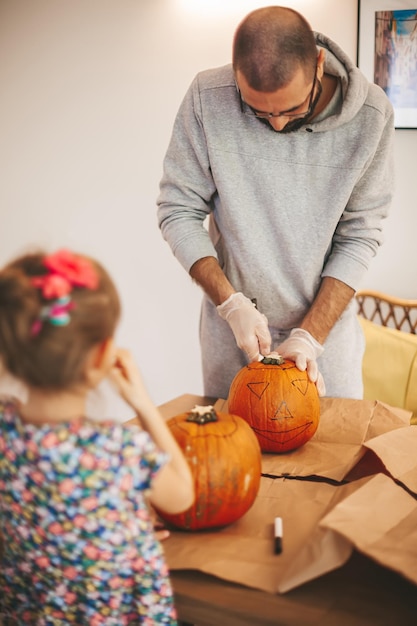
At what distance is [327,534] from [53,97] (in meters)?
2.89

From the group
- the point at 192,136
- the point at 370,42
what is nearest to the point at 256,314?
the point at 192,136

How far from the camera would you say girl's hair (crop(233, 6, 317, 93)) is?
1.34m

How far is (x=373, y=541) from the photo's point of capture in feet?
2.82

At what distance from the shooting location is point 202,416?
109cm

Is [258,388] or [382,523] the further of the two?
[258,388]

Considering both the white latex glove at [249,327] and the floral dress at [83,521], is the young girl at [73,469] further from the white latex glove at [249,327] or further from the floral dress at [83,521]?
the white latex glove at [249,327]

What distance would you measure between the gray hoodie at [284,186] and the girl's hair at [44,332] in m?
0.94

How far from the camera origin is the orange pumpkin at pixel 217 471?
3.26 ft

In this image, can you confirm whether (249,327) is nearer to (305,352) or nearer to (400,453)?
(305,352)

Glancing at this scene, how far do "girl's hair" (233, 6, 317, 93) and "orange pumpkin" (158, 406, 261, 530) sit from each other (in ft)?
2.40

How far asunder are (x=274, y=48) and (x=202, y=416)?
77 centimetres

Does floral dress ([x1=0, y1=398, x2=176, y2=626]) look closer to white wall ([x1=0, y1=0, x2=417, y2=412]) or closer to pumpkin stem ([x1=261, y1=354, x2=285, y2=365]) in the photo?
pumpkin stem ([x1=261, y1=354, x2=285, y2=365])

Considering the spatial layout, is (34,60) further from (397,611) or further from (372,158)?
(397,611)

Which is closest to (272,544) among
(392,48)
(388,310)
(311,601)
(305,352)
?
(311,601)
